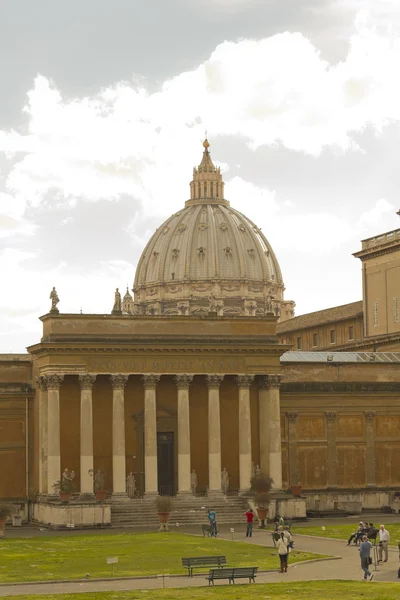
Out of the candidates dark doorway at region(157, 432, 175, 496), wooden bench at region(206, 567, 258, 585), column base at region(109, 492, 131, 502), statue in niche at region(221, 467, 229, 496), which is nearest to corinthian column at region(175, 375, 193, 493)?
dark doorway at region(157, 432, 175, 496)

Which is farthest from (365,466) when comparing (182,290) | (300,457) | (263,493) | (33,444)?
(182,290)

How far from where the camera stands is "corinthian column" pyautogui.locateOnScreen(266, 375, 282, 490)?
68938mm

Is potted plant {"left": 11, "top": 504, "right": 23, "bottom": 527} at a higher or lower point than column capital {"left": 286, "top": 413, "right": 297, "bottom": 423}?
lower

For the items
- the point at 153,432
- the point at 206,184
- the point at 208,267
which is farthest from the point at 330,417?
the point at 206,184

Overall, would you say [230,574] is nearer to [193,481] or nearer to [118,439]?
[118,439]

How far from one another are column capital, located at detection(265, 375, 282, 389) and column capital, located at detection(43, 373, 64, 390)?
1116cm

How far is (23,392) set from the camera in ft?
228

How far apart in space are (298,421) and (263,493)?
33.4 ft

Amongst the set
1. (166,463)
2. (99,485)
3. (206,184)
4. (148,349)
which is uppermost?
(206,184)

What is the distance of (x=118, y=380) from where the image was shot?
66750 millimetres

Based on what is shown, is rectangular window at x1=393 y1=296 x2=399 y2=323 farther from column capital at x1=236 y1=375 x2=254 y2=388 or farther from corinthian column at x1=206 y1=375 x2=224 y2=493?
corinthian column at x1=206 y1=375 x2=224 y2=493

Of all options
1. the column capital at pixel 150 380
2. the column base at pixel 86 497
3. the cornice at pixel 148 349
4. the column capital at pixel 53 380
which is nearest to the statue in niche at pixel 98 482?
the column base at pixel 86 497

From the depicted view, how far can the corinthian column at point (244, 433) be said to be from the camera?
68125mm

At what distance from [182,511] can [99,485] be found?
460 centimetres
